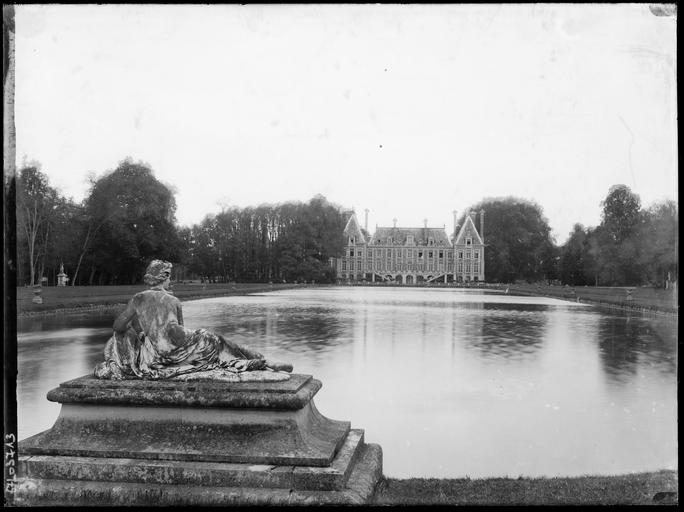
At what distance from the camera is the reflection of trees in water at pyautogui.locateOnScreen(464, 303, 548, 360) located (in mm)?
11656

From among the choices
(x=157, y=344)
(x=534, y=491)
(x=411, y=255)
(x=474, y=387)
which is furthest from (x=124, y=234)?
(x=411, y=255)

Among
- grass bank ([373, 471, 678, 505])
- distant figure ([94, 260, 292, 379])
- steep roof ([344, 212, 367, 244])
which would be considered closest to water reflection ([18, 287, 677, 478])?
grass bank ([373, 471, 678, 505])

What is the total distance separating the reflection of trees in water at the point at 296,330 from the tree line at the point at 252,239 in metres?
5.19

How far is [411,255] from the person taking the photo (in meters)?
86.1

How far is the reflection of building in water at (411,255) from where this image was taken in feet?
271

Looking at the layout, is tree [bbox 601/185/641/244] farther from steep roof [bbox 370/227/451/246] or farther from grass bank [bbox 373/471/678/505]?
steep roof [bbox 370/227/451/246]

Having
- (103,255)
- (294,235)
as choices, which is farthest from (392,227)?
(103,255)

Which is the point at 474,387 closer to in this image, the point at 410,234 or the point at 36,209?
the point at 36,209

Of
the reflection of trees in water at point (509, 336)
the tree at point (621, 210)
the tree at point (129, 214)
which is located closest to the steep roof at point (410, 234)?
the tree at point (129, 214)

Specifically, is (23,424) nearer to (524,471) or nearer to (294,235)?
(524,471)

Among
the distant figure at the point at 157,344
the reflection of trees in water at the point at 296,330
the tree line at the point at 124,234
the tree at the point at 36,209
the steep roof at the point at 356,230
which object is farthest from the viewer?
the steep roof at the point at 356,230

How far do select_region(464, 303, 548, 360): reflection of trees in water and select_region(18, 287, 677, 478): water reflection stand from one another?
0.04 metres

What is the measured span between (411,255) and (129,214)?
5886 cm

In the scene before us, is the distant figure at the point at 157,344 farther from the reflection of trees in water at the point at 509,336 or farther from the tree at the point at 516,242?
the tree at the point at 516,242
